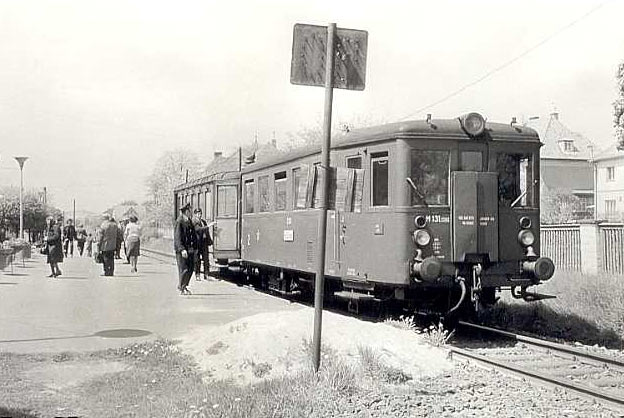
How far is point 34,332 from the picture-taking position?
10.2 metres

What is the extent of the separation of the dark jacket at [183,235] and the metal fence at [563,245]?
9.05m

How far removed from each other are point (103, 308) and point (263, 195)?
4.84 meters

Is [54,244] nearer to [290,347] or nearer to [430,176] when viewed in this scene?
[430,176]

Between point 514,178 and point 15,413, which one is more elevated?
point 514,178

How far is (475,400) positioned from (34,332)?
607 cm

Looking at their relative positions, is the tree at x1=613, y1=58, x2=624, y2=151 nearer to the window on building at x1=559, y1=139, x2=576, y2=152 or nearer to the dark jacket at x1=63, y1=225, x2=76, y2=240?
the dark jacket at x1=63, y1=225, x2=76, y2=240

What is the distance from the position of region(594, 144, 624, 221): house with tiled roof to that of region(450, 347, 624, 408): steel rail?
44899 mm

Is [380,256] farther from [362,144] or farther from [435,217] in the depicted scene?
[362,144]

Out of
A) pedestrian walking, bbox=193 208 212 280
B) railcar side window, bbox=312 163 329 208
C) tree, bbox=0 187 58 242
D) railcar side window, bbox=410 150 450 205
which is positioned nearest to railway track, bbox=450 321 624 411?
railcar side window, bbox=410 150 450 205

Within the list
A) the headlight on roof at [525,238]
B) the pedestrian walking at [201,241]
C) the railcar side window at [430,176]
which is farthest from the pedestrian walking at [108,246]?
the headlight on roof at [525,238]

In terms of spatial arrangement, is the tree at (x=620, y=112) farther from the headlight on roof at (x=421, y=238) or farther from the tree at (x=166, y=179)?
the tree at (x=166, y=179)

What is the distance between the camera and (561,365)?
29.3ft

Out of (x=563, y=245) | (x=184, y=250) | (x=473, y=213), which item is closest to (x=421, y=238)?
(x=473, y=213)

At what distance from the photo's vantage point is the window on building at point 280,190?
14.7 m
